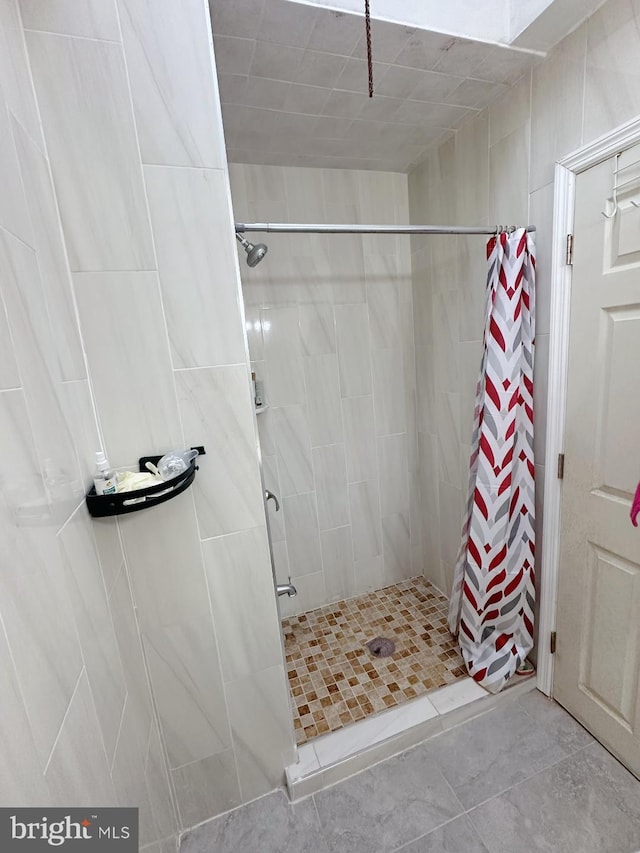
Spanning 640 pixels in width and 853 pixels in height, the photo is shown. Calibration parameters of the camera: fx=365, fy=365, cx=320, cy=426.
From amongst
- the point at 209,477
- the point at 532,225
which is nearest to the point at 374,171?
the point at 532,225

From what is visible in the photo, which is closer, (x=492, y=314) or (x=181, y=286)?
(x=181, y=286)

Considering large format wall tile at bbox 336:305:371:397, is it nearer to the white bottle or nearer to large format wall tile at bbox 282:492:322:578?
large format wall tile at bbox 282:492:322:578

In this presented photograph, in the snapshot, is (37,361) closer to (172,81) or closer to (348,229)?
(172,81)

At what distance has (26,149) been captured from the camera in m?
0.71

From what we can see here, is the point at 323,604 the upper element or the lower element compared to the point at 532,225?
lower

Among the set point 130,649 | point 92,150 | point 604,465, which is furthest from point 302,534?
point 92,150

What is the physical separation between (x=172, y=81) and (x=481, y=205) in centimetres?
125

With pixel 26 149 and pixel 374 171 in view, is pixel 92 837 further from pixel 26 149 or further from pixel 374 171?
pixel 374 171

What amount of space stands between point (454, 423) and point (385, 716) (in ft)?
4.26

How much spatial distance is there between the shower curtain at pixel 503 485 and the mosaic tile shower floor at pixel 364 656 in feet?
0.72

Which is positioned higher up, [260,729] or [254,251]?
[254,251]

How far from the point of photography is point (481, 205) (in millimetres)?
1547

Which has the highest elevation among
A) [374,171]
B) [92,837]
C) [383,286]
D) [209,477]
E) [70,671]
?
Result: [374,171]

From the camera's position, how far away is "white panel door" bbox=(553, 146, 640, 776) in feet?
3.52
